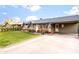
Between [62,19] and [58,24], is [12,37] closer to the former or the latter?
[58,24]

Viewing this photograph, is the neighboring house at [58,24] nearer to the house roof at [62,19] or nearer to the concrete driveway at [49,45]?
the house roof at [62,19]

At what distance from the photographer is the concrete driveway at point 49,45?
5.10m

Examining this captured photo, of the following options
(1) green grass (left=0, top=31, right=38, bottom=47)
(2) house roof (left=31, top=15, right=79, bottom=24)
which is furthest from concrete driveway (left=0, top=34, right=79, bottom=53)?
(2) house roof (left=31, top=15, right=79, bottom=24)

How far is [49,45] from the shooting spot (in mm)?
5215

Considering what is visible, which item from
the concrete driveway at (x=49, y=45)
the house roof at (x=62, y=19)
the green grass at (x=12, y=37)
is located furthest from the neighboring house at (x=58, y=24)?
the green grass at (x=12, y=37)

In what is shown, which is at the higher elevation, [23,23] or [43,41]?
[23,23]

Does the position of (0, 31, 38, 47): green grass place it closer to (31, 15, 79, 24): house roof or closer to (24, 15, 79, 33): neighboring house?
(24, 15, 79, 33): neighboring house

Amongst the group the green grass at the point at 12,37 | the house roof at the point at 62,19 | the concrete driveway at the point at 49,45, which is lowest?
the concrete driveway at the point at 49,45

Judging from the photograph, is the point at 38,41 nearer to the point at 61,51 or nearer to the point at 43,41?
the point at 43,41

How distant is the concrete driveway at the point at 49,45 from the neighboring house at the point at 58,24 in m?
Result: 0.19

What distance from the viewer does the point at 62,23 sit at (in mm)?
5469

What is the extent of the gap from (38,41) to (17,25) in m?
0.76

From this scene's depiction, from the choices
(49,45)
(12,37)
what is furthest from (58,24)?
(12,37)

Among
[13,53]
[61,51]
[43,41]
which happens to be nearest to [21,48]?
[13,53]
